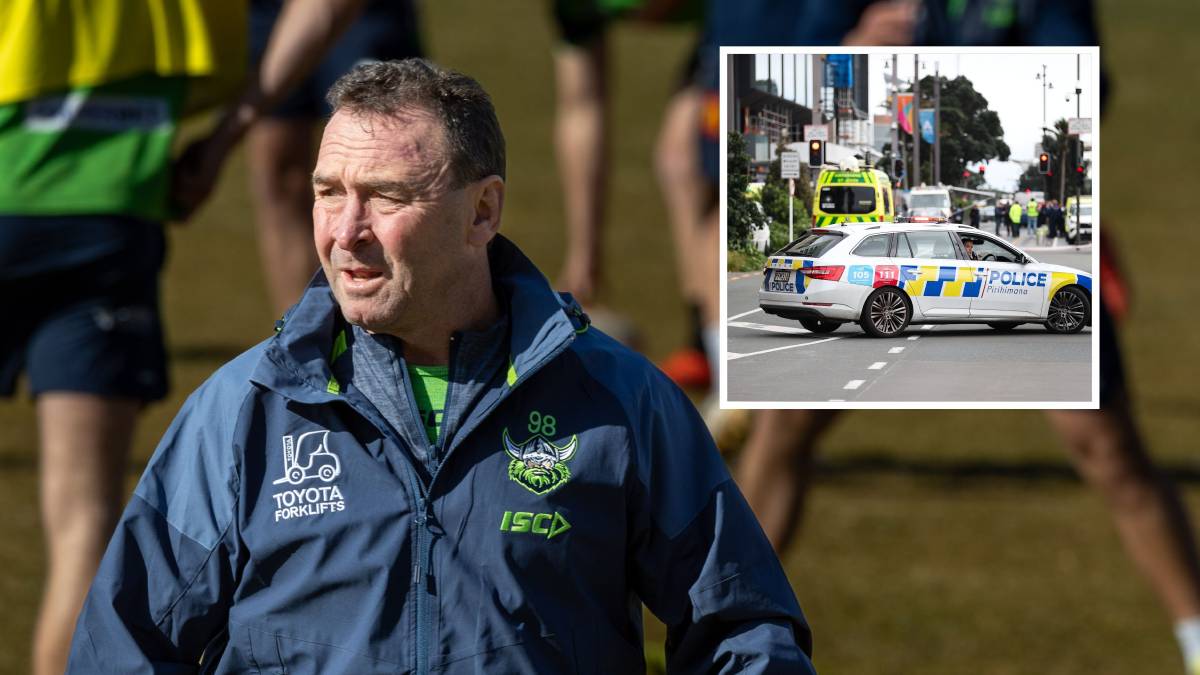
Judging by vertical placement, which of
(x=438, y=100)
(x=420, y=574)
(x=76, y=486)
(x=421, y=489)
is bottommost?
(x=76, y=486)

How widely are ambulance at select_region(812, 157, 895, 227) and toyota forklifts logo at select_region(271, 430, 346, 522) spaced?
85 centimetres

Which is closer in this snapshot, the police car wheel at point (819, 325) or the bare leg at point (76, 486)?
the police car wheel at point (819, 325)

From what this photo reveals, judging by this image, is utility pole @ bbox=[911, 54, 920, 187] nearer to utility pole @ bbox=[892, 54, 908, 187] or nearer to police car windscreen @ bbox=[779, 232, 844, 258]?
utility pole @ bbox=[892, 54, 908, 187]

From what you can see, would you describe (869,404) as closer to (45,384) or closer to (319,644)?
(319,644)

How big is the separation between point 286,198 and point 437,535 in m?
2.99

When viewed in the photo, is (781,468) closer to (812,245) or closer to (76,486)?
(76,486)

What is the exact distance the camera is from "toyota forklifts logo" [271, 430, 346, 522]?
8.56ft

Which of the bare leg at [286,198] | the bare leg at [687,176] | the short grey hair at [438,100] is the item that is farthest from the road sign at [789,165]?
the bare leg at [687,176]

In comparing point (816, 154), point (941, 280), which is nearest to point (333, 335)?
point (816, 154)

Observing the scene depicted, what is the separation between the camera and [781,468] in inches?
193

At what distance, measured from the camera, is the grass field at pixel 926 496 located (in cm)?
554

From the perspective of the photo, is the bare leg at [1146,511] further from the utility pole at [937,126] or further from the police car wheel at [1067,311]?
the utility pole at [937,126]

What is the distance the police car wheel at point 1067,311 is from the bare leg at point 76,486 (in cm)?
188

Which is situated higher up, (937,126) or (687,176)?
(937,126)
